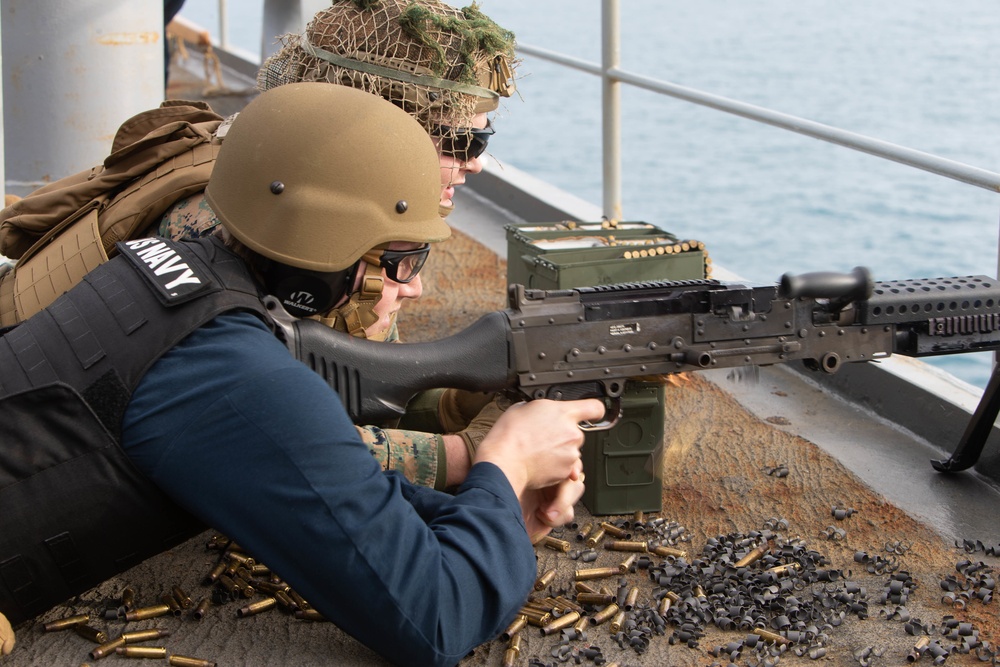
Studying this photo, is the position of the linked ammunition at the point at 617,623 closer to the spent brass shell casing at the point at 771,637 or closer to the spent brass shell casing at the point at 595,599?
the spent brass shell casing at the point at 595,599

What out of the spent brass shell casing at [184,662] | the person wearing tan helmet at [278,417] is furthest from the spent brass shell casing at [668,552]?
the spent brass shell casing at [184,662]

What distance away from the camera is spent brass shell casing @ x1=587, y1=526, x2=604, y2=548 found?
305 cm

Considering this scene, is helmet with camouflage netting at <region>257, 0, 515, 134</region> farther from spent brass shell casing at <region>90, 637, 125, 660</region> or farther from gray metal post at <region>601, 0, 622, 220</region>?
gray metal post at <region>601, 0, 622, 220</region>

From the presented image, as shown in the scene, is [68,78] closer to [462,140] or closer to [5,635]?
[462,140]

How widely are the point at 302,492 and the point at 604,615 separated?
42.0 inches

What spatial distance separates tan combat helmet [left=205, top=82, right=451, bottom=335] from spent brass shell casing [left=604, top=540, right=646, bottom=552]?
1217 mm

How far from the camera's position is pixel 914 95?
19016 mm

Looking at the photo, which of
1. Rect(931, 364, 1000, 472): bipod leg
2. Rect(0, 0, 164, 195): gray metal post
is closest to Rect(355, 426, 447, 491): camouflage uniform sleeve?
Rect(931, 364, 1000, 472): bipod leg

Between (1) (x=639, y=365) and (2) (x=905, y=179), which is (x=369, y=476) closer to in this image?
(1) (x=639, y=365)

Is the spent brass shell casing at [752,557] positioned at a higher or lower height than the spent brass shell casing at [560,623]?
higher

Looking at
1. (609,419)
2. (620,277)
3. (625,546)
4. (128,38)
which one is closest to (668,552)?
(625,546)

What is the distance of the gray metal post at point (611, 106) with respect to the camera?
547 centimetres

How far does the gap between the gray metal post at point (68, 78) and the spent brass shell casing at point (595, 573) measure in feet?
10.6

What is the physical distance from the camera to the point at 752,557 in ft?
9.58
